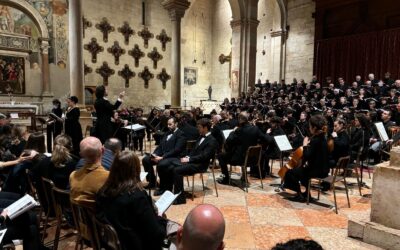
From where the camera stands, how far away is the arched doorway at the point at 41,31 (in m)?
14.9

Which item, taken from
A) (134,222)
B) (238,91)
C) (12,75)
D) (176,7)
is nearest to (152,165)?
(134,222)

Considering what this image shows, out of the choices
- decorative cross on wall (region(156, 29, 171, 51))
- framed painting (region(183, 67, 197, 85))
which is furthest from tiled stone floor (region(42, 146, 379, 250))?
framed painting (region(183, 67, 197, 85))

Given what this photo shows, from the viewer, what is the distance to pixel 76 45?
1002cm

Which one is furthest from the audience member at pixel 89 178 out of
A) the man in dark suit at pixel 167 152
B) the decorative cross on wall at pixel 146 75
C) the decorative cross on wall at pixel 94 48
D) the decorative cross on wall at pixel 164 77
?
the decorative cross on wall at pixel 164 77

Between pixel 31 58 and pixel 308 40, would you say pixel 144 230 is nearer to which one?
pixel 31 58

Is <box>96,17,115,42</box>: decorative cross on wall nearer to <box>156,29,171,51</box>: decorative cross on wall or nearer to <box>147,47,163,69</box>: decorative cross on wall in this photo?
<box>147,47,163,69</box>: decorative cross on wall

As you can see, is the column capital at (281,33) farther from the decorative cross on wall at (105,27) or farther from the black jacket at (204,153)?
the black jacket at (204,153)

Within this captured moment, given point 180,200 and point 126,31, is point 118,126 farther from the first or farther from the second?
point 126,31

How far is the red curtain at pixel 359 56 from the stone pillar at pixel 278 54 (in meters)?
1.99

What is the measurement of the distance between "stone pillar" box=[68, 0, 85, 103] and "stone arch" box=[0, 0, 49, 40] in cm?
663

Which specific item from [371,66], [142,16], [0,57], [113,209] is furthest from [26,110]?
[371,66]

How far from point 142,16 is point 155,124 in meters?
12.1

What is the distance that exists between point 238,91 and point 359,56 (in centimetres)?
626

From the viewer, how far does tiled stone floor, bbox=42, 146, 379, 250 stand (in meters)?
3.57
